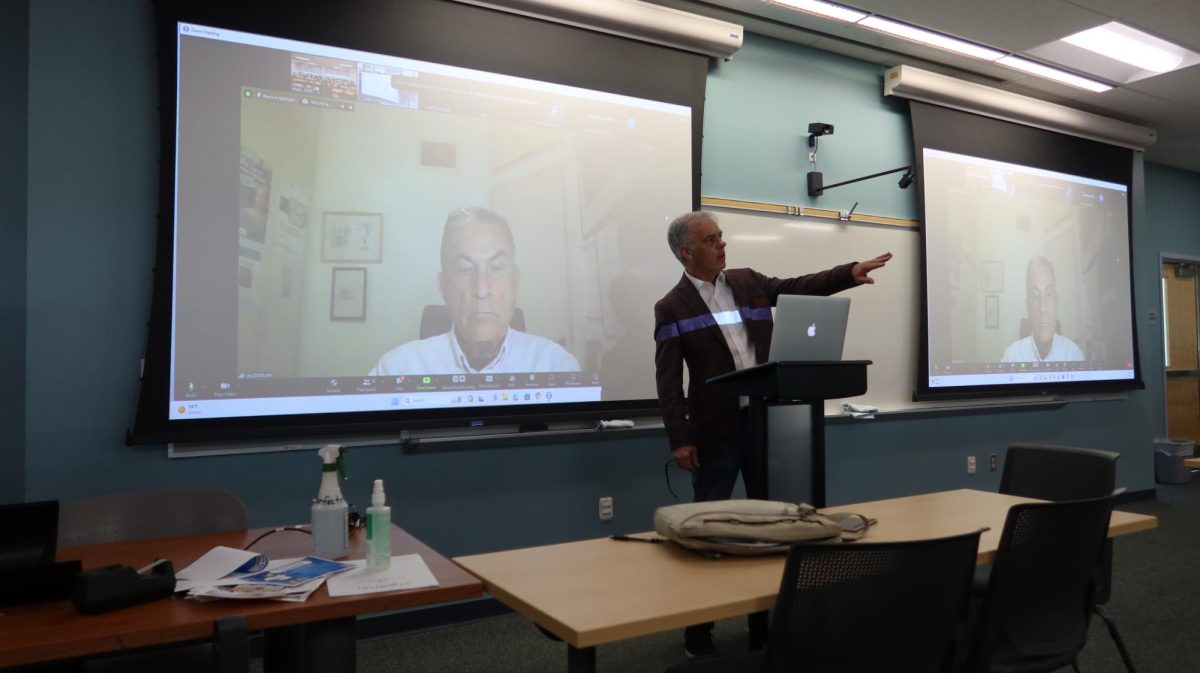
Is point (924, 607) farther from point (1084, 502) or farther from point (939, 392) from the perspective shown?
point (939, 392)

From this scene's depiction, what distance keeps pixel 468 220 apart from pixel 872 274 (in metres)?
2.52

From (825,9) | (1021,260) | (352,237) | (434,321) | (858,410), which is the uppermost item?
(825,9)

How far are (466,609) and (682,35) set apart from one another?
2.76 metres

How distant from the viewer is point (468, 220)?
3.12 meters

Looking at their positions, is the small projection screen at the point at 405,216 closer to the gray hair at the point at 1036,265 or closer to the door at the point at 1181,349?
the gray hair at the point at 1036,265

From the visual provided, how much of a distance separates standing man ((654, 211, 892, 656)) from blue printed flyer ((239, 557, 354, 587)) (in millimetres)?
1552

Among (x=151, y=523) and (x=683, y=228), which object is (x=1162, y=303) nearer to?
Result: (x=683, y=228)

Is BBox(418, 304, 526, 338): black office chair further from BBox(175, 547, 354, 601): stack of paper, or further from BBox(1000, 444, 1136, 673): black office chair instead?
BBox(1000, 444, 1136, 673): black office chair

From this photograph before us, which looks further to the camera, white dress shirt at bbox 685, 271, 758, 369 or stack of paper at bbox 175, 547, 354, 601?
white dress shirt at bbox 685, 271, 758, 369

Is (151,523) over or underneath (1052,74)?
underneath

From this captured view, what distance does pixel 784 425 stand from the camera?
2.38 m

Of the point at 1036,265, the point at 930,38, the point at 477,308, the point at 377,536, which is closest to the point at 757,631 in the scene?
the point at 377,536

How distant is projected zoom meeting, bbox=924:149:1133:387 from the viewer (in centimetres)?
467

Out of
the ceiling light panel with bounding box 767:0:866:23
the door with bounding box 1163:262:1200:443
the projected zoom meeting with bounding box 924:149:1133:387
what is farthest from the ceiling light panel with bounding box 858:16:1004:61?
the door with bounding box 1163:262:1200:443
